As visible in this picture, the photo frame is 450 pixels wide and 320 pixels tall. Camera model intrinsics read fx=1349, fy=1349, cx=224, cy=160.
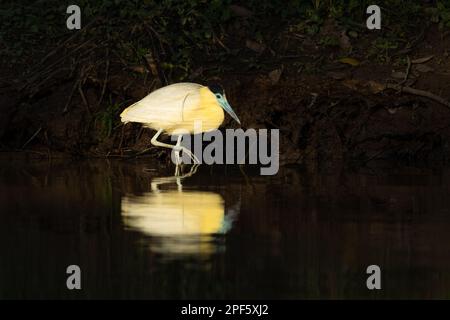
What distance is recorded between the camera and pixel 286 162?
16.7m

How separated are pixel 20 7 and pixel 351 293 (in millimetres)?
12552

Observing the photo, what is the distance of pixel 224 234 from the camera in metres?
11.0

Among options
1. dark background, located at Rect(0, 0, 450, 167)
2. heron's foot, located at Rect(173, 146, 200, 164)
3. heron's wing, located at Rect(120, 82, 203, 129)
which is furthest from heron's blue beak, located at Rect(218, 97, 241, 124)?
dark background, located at Rect(0, 0, 450, 167)

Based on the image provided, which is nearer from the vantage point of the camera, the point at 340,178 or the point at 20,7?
the point at 340,178

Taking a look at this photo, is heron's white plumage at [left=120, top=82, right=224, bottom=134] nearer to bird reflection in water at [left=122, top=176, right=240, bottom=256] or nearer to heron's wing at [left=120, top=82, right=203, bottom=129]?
heron's wing at [left=120, top=82, right=203, bottom=129]

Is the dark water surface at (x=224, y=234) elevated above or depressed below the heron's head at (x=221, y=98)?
below

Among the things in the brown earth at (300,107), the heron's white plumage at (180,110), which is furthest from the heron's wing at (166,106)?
the brown earth at (300,107)

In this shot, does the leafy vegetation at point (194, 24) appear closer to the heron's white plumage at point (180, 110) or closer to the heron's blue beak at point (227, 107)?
the heron's blue beak at point (227, 107)

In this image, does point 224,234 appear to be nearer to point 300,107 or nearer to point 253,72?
point 300,107

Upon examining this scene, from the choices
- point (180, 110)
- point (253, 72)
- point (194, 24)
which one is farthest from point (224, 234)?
point (194, 24)

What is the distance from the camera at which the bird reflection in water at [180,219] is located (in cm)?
1048

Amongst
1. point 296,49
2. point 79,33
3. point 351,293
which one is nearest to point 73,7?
point 79,33

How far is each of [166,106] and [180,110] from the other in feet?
0.56
